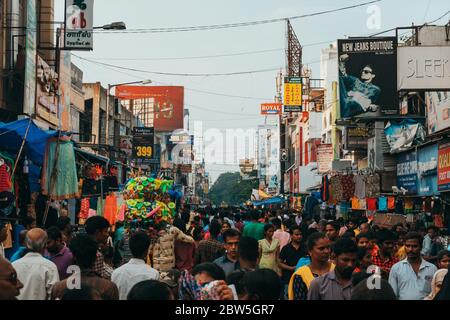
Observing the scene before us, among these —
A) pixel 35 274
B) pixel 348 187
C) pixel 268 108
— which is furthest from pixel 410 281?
pixel 268 108

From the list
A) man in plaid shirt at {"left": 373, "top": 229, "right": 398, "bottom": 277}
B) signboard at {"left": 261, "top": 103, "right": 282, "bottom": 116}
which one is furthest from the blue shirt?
signboard at {"left": 261, "top": 103, "right": 282, "bottom": 116}

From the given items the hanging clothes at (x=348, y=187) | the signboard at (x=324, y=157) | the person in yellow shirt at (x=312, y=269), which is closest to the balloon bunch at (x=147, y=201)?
the person in yellow shirt at (x=312, y=269)

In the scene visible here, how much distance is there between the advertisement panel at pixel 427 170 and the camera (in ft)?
68.5

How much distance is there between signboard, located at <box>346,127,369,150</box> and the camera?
3519 cm

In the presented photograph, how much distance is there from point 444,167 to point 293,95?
119ft

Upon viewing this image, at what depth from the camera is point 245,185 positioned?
489 ft

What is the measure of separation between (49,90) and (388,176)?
12012mm

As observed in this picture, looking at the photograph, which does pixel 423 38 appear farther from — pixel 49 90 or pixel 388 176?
pixel 49 90

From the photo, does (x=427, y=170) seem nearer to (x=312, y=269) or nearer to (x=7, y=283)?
(x=312, y=269)

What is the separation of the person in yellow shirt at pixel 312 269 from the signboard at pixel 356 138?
89.9 feet

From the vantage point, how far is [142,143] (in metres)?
48.8

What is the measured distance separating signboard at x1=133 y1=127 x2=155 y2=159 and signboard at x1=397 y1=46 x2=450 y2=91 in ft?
97.0

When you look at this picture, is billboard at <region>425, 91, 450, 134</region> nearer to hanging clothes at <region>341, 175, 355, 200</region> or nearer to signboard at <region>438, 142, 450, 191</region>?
signboard at <region>438, 142, 450, 191</region>
